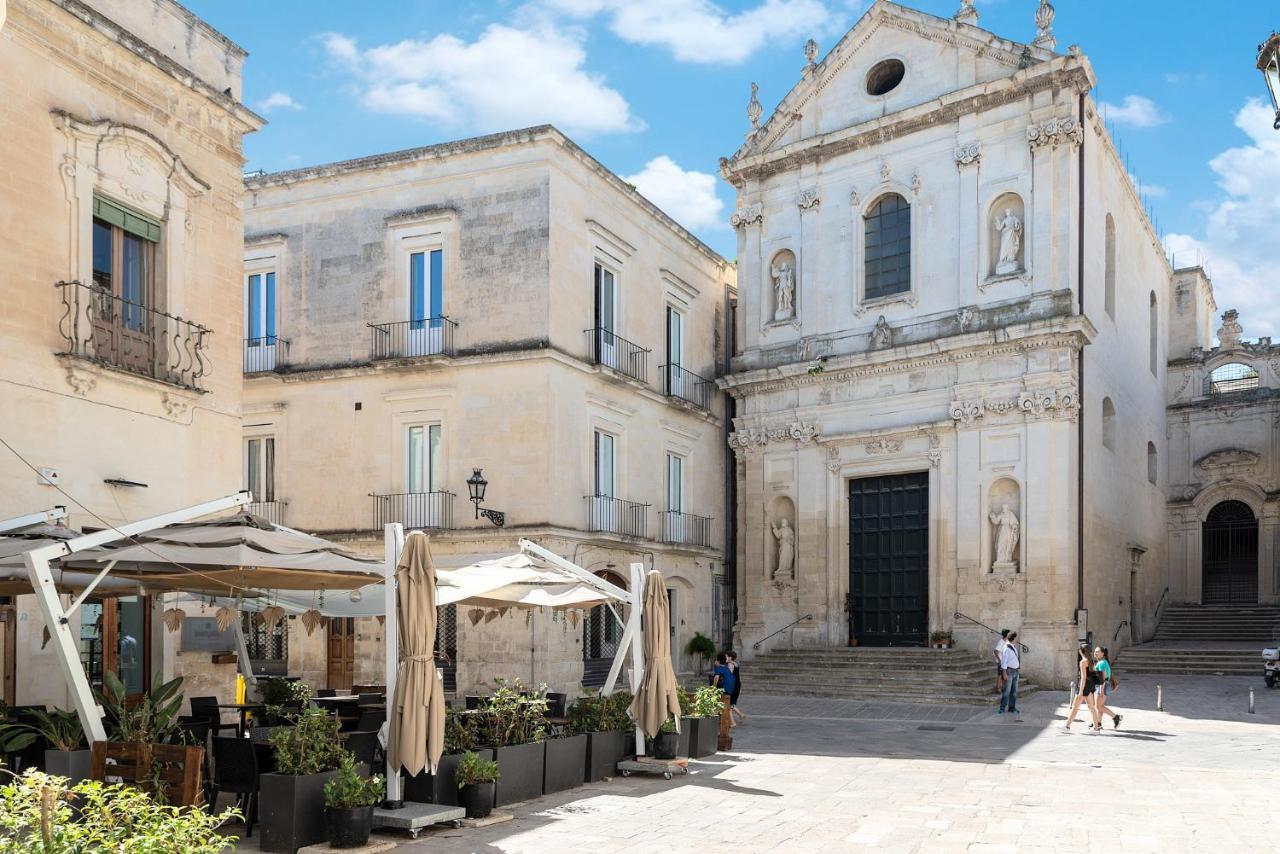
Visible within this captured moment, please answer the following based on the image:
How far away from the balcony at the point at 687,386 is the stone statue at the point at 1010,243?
7750 millimetres

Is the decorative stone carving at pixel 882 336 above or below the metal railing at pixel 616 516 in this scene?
above

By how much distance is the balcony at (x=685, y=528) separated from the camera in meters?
27.4

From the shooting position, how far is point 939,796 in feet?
39.4

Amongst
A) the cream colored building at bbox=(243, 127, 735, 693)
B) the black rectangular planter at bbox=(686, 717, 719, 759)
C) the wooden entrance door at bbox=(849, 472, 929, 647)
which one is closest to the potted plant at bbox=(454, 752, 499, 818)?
the black rectangular planter at bbox=(686, 717, 719, 759)

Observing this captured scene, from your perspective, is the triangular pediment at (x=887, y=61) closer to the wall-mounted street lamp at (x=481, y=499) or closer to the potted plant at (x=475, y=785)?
the wall-mounted street lamp at (x=481, y=499)

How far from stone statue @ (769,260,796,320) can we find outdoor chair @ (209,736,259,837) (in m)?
21.5

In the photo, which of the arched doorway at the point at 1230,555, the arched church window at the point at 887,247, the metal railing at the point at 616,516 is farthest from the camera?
the arched doorway at the point at 1230,555

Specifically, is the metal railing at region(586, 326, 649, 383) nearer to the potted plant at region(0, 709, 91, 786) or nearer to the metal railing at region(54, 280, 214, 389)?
the metal railing at region(54, 280, 214, 389)

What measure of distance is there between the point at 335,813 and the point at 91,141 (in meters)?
8.53

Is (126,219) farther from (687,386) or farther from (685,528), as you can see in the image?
(687,386)

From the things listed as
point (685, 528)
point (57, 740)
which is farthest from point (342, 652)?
point (57, 740)

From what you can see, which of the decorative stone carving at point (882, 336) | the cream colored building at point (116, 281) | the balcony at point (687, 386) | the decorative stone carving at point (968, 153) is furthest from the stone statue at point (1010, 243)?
the cream colored building at point (116, 281)

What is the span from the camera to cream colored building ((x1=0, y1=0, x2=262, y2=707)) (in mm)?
12523

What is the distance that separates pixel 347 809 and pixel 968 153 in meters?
22.0
